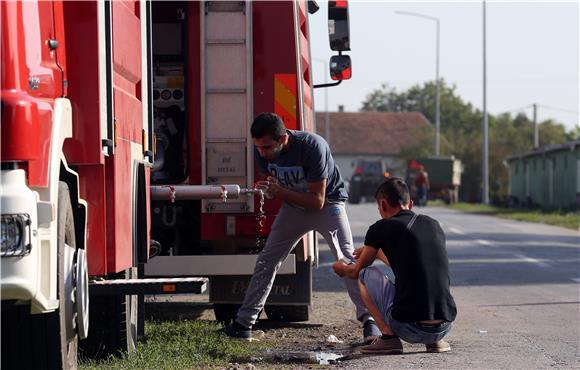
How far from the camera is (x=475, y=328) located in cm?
1121

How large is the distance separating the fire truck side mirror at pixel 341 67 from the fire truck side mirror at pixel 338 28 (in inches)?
5.1

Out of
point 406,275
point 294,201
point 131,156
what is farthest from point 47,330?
point 294,201

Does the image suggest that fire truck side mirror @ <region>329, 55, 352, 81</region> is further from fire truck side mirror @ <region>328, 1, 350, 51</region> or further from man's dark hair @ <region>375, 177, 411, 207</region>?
man's dark hair @ <region>375, 177, 411, 207</region>

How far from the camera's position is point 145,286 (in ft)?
25.6

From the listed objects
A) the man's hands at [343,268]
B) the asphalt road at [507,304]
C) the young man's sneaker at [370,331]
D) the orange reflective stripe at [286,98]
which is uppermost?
the orange reflective stripe at [286,98]

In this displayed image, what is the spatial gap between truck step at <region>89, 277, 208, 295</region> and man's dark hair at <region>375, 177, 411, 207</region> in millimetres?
1516

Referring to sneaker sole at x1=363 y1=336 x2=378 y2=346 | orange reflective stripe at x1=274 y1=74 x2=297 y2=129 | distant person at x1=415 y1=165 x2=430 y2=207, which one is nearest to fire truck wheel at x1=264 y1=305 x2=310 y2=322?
orange reflective stripe at x1=274 y1=74 x2=297 y2=129

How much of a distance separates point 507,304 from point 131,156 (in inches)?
246

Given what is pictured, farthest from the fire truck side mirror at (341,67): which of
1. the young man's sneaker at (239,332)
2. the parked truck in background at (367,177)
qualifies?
the parked truck in background at (367,177)

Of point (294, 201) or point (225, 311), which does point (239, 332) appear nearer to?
point (294, 201)

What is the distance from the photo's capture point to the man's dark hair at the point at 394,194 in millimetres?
9062

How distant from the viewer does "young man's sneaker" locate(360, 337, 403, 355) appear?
363 inches

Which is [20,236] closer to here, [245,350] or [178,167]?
[245,350]

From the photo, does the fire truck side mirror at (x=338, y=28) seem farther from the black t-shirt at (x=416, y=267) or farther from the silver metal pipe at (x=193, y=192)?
the black t-shirt at (x=416, y=267)
